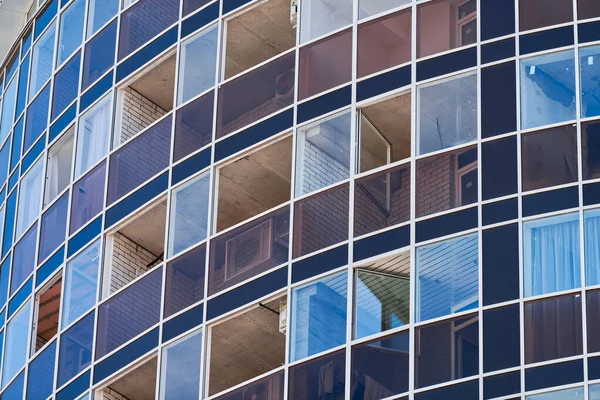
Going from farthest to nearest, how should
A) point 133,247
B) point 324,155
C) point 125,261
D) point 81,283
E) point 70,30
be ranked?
point 70,30, point 133,247, point 125,261, point 81,283, point 324,155

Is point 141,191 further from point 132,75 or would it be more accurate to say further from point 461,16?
point 461,16

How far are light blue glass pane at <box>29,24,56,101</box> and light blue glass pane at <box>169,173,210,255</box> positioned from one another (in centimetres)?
803

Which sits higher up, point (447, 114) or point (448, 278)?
point (447, 114)

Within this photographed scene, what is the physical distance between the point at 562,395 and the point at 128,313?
11.4 m

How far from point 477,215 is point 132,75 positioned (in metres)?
11.8

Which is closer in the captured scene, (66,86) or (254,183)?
(254,183)

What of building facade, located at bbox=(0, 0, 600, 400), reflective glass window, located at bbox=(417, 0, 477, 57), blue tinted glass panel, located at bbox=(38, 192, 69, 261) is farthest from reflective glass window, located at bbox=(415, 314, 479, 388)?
blue tinted glass panel, located at bbox=(38, 192, 69, 261)

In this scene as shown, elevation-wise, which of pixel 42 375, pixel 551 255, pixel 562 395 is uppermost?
pixel 42 375

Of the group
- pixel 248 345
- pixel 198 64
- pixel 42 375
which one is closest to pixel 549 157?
pixel 248 345

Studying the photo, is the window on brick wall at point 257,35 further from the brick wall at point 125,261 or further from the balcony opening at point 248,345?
the balcony opening at point 248,345

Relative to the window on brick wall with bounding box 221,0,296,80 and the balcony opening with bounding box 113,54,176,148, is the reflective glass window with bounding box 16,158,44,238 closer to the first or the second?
the balcony opening with bounding box 113,54,176,148

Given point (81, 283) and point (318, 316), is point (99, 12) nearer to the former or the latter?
point (81, 283)

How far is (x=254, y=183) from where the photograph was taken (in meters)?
43.3

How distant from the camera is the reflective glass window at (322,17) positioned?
1652 inches
